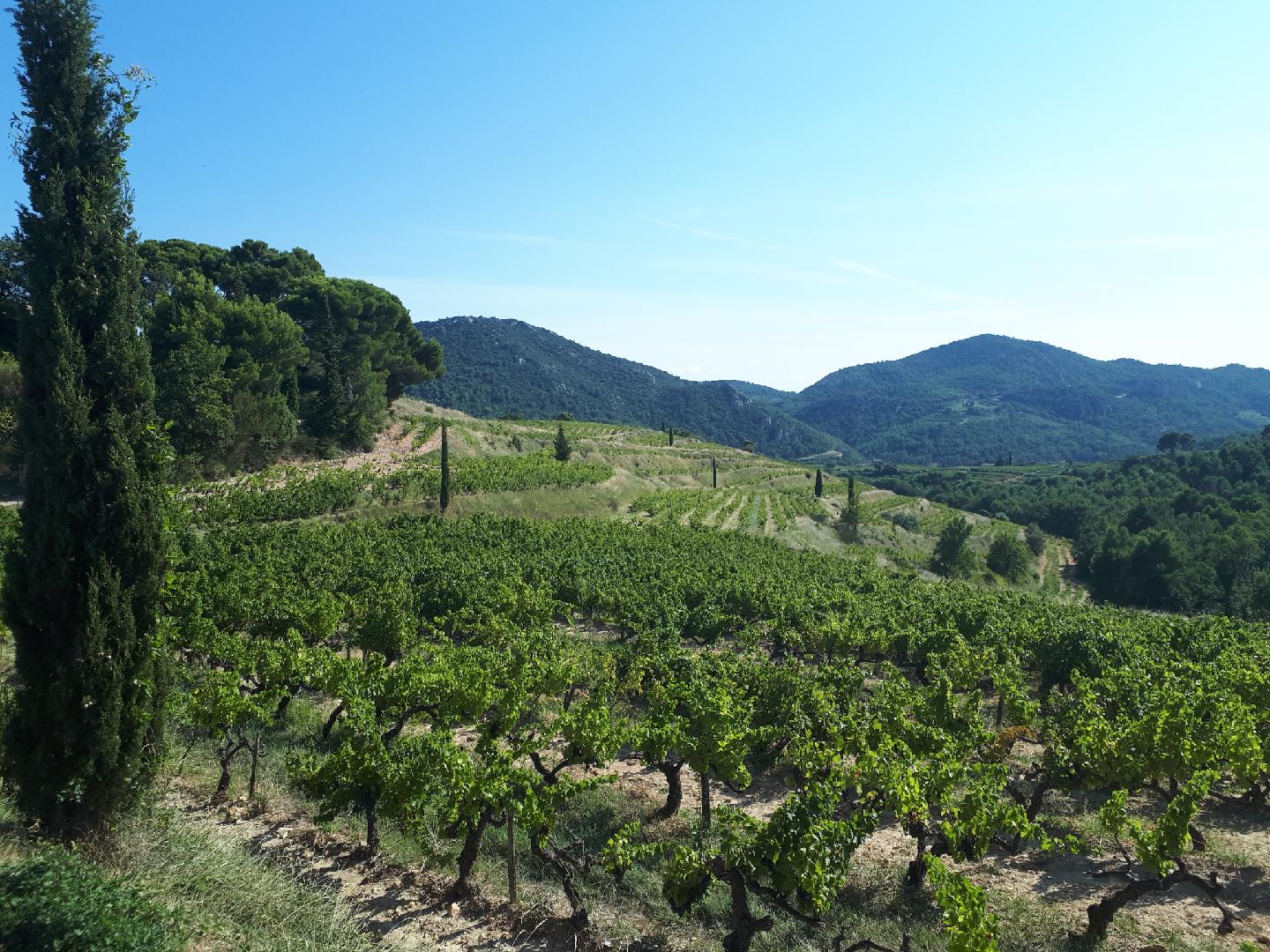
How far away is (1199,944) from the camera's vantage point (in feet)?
33.6

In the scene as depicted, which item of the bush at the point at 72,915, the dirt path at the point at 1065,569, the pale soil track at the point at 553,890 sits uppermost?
the bush at the point at 72,915

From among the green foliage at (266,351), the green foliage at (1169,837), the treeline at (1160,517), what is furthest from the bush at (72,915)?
the treeline at (1160,517)

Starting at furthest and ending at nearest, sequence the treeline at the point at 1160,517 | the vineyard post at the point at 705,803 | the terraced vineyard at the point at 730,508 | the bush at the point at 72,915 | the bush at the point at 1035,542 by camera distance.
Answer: the bush at the point at 1035,542, the treeline at the point at 1160,517, the terraced vineyard at the point at 730,508, the vineyard post at the point at 705,803, the bush at the point at 72,915

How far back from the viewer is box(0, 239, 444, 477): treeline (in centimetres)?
4191

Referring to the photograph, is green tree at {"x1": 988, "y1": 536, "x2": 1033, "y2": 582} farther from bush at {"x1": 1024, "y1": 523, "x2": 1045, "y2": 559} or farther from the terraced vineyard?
bush at {"x1": 1024, "y1": 523, "x2": 1045, "y2": 559}

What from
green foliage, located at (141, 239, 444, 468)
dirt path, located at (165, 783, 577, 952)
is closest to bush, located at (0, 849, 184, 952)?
dirt path, located at (165, 783, 577, 952)

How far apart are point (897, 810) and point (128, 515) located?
1225 cm

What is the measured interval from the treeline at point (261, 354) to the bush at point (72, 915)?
34.4 meters

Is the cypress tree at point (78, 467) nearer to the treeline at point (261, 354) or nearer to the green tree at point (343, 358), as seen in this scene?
the treeline at point (261, 354)

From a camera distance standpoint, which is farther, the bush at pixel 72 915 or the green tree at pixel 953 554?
the green tree at pixel 953 554

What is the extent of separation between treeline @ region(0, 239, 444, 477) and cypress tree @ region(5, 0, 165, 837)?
28326mm

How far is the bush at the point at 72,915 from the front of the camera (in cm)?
604

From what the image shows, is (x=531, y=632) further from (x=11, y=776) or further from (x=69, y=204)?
(x=69, y=204)

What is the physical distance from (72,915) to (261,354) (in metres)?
49.5
